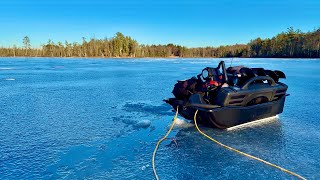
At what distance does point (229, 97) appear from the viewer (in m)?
5.16

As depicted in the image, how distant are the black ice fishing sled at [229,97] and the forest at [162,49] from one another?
87.9m

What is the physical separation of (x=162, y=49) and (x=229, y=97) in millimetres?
126233

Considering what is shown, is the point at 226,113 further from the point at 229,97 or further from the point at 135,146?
the point at 135,146

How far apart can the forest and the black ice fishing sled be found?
87892 mm

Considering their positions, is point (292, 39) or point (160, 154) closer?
point (160, 154)

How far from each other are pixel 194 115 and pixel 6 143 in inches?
136

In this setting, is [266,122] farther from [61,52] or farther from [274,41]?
[61,52]

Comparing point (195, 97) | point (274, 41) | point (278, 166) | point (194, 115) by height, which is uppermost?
point (274, 41)

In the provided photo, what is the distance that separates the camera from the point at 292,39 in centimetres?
9581

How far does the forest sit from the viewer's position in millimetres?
91438

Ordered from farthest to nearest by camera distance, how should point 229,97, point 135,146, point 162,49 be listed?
point 162,49, point 229,97, point 135,146

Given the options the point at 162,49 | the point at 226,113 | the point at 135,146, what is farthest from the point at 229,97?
→ the point at 162,49

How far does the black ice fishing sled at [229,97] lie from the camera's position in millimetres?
5216

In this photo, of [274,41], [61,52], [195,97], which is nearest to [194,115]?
[195,97]
